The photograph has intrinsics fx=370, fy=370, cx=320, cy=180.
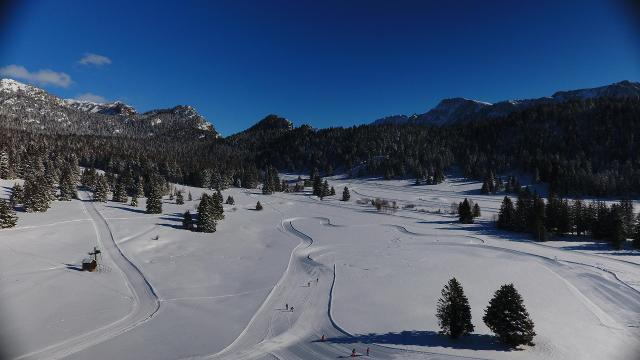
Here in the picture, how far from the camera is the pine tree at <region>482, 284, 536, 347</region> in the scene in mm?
28609

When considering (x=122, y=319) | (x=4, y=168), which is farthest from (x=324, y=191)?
(x=122, y=319)

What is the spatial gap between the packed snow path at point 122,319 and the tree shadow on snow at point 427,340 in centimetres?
1939

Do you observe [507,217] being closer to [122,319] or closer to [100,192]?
[122,319]

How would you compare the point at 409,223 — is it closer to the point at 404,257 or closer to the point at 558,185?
the point at 404,257

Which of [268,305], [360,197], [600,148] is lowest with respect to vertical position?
[268,305]

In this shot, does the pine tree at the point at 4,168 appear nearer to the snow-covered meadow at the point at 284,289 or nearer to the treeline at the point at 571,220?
the snow-covered meadow at the point at 284,289

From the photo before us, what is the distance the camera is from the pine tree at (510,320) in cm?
2861

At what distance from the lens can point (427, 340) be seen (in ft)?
101

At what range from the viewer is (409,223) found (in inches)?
3962

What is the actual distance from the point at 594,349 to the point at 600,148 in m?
207

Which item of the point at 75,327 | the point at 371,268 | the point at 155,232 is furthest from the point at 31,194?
the point at 371,268

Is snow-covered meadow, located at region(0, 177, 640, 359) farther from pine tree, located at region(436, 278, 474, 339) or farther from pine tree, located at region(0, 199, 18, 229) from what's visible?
pine tree, located at region(0, 199, 18, 229)

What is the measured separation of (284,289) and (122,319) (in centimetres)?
1883

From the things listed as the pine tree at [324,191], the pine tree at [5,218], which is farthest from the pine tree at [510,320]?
the pine tree at [324,191]
